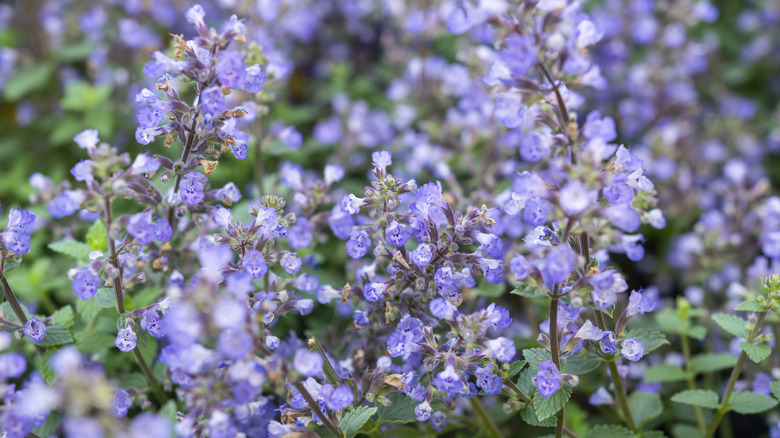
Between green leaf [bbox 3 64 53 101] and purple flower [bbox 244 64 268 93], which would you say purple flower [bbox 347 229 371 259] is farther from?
green leaf [bbox 3 64 53 101]

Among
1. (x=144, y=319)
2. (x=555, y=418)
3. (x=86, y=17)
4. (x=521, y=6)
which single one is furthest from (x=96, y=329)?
(x=86, y=17)

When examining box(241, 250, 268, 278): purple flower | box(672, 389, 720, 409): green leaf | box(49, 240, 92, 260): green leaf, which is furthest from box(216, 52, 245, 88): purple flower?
box(672, 389, 720, 409): green leaf

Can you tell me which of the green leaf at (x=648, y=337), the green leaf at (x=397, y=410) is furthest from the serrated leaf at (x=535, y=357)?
the green leaf at (x=397, y=410)

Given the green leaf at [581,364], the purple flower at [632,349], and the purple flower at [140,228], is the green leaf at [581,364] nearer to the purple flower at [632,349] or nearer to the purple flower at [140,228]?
the purple flower at [632,349]

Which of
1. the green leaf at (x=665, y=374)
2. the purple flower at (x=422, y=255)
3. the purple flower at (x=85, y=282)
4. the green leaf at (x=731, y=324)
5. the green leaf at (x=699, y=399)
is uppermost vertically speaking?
the purple flower at (x=422, y=255)

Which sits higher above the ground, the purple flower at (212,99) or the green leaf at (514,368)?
the purple flower at (212,99)
